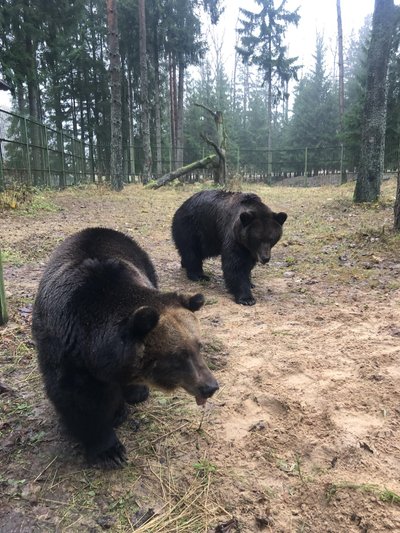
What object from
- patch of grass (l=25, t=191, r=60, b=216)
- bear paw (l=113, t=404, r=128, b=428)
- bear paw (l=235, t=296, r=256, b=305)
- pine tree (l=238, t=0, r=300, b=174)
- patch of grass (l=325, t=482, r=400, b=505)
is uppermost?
pine tree (l=238, t=0, r=300, b=174)

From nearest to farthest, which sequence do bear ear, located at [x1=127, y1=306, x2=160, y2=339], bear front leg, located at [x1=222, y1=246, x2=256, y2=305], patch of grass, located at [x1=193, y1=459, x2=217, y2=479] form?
bear ear, located at [x1=127, y1=306, x2=160, y2=339]
patch of grass, located at [x1=193, y1=459, x2=217, y2=479]
bear front leg, located at [x1=222, y1=246, x2=256, y2=305]

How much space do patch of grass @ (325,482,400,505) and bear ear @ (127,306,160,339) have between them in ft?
4.22

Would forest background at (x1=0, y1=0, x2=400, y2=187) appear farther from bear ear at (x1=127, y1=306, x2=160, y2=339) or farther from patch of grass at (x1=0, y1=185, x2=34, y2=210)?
bear ear at (x1=127, y1=306, x2=160, y2=339)

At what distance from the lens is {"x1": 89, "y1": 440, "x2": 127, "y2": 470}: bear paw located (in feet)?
8.27

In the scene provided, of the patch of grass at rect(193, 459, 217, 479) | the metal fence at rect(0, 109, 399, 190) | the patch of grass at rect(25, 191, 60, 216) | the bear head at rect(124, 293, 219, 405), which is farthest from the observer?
the metal fence at rect(0, 109, 399, 190)

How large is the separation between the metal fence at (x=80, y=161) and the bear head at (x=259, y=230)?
33.2ft

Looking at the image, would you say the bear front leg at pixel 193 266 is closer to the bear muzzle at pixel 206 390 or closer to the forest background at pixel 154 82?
the bear muzzle at pixel 206 390

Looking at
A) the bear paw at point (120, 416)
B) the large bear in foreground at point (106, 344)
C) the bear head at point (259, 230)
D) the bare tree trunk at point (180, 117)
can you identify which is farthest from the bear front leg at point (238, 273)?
the bare tree trunk at point (180, 117)

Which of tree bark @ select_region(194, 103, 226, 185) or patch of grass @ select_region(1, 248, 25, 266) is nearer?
patch of grass @ select_region(1, 248, 25, 266)

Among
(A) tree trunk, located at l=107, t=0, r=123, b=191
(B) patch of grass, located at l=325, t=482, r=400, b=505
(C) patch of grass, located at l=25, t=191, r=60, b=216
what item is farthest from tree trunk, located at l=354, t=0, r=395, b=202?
(A) tree trunk, located at l=107, t=0, r=123, b=191

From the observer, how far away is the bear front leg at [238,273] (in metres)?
5.38

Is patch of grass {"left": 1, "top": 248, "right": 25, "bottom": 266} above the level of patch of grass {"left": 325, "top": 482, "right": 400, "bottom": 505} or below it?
above

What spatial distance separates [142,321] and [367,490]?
Answer: 4.86ft

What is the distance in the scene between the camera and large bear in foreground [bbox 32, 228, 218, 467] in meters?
2.17
